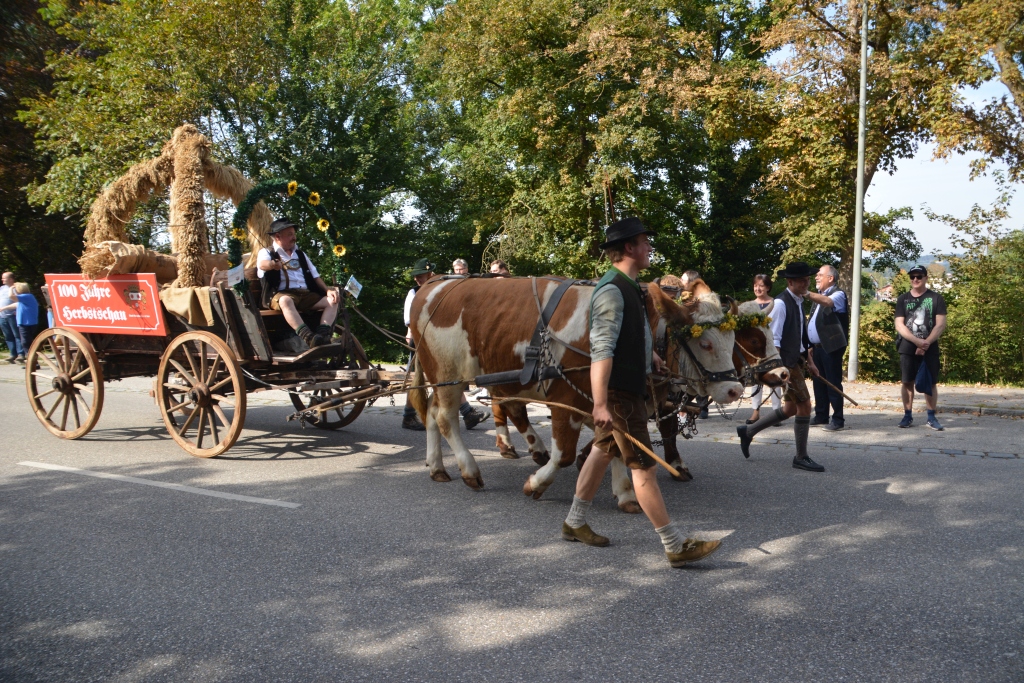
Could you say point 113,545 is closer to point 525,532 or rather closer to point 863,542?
point 525,532

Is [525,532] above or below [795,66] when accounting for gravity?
below

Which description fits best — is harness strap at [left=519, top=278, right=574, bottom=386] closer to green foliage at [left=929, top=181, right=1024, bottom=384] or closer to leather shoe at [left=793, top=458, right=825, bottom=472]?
leather shoe at [left=793, top=458, right=825, bottom=472]

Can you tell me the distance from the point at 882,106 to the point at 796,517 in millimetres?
13954

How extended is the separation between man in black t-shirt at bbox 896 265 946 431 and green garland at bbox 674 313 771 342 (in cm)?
448

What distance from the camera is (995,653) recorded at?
3.48m

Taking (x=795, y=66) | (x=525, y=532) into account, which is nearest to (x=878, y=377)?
(x=795, y=66)

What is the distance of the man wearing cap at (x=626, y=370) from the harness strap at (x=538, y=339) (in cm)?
113

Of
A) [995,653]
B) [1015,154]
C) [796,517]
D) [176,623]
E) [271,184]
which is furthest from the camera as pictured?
[1015,154]

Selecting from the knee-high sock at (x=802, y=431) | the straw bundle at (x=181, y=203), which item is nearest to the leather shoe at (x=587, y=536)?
the knee-high sock at (x=802, y=431)

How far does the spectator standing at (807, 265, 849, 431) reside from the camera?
28.8 feet

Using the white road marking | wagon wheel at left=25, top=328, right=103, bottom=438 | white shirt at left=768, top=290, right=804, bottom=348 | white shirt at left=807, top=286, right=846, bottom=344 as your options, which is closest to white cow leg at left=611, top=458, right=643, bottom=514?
the white road marking

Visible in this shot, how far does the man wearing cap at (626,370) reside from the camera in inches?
175

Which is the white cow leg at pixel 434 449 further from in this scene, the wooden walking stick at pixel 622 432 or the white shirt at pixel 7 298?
the white shirt at pixel 7 298

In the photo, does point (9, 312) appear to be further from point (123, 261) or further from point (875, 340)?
point (875, 340)
